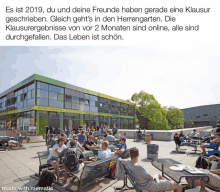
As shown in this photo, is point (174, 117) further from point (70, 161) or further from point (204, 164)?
point (70, 161)

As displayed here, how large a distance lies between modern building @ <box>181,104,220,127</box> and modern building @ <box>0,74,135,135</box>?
82.6 meters

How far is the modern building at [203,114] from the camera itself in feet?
285

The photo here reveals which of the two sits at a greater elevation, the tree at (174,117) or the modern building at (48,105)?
the modern building at (48,105)

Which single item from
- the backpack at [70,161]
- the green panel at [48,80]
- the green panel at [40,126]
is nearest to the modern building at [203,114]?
the green panel at [48,80]

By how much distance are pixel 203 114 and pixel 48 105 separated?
98.2 metres

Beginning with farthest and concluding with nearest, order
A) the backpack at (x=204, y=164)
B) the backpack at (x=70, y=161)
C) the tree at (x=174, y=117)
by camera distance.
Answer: the tree at (x=174, y=117), the backpack at (x=204, y=164), the backpack at (x=70, y=161)

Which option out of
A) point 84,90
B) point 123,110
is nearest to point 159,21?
point 84,90

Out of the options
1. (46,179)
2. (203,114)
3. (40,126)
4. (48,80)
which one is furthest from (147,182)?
(203,114)

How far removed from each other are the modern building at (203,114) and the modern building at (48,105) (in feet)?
271

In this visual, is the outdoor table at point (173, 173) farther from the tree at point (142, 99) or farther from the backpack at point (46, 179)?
the tree at point (142, 99)

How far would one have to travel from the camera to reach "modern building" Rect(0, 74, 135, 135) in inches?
724

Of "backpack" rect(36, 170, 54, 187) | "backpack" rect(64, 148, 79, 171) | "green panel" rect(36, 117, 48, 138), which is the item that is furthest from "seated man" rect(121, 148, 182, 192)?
"green panel" rect(36, 117, 48, 138)

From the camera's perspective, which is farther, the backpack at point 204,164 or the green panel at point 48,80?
the green panel at point 48,80

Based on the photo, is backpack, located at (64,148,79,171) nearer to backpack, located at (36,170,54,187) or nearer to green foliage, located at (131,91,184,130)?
backpack, located at (36,170,54,187)
